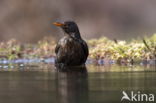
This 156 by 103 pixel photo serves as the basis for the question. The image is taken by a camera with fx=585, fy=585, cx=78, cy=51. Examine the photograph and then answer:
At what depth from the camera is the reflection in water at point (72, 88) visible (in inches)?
261

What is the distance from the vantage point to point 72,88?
7.82 metres

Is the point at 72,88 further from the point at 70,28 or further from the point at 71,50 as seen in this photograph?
the point at 70,28

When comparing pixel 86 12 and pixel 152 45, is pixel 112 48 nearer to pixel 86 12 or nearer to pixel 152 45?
pixel 152 45

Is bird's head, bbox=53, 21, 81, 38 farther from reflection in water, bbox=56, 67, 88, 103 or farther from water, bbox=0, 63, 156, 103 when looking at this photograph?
reflection in water, bbox=56, 67, 88, 103

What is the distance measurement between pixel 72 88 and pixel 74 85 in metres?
0.40

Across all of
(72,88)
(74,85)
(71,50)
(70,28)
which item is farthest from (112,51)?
(72,88)

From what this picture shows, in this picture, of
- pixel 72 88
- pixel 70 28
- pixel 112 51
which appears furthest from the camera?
pixel 112 51

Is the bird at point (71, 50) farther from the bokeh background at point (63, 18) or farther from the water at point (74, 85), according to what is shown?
the bokeh background at point (63, 18)

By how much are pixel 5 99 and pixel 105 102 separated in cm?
125

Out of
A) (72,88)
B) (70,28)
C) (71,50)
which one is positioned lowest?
(72,88)

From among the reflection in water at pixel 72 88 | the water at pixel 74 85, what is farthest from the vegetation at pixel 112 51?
→ the reflection in water at pixel 72 88

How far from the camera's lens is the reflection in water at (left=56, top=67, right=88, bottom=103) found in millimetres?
6641

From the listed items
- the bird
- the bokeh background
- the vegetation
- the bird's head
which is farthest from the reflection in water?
the bokeh background

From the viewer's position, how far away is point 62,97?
6871 mm
